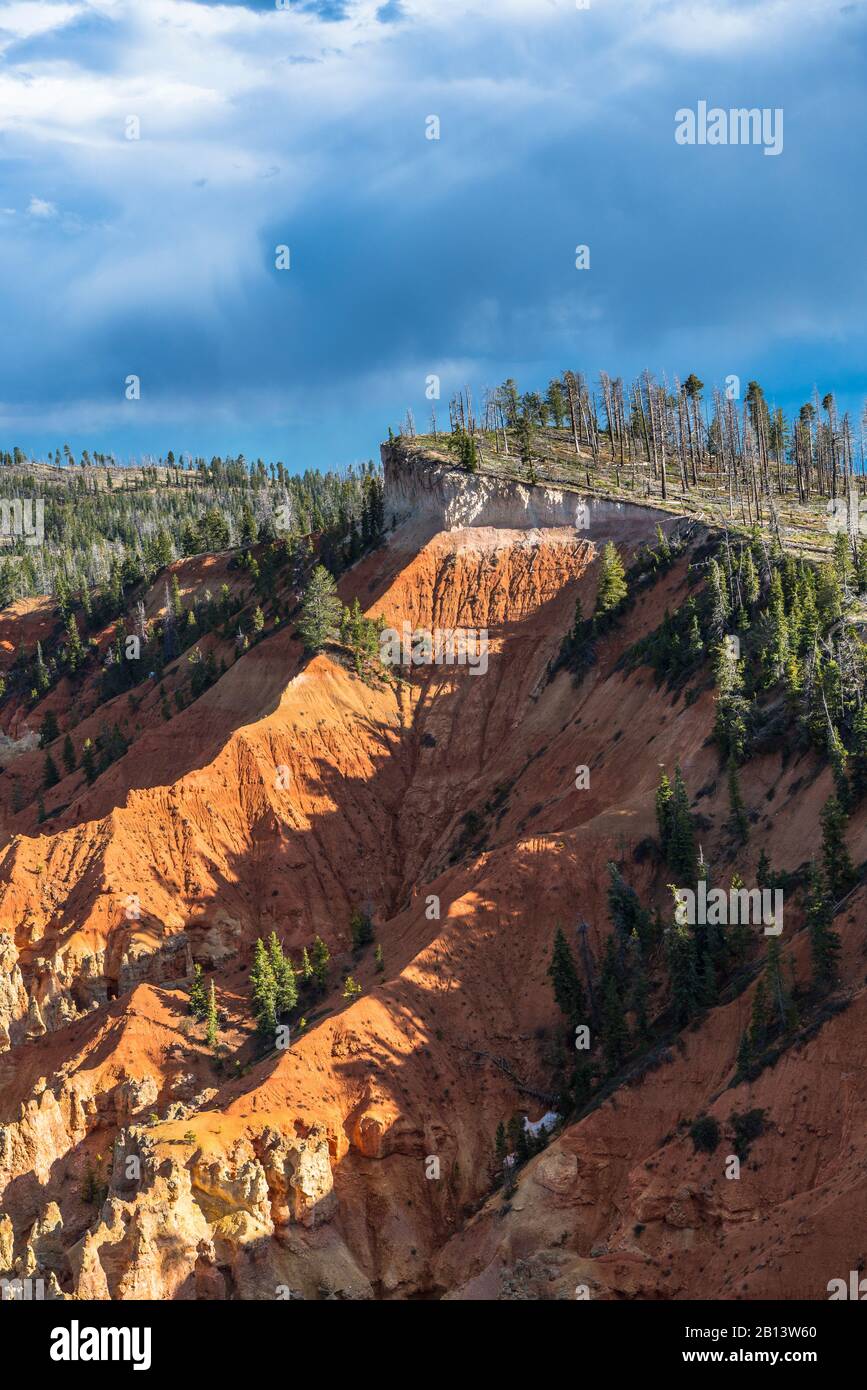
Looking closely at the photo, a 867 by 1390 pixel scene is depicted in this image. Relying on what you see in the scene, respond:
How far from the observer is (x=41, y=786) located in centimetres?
10194

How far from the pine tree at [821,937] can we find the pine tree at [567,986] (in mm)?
11073

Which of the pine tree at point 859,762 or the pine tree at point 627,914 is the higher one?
the pine tree at point 859,762

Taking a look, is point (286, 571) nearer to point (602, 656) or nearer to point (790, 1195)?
point (602, 656)

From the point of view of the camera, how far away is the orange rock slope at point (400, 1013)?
43.8 meters

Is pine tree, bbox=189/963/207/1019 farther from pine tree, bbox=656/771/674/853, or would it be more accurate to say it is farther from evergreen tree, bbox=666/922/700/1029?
evergreen tree, bbox=666/922/700/1029

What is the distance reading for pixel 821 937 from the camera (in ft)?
152

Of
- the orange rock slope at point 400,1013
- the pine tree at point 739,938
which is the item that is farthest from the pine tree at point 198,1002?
the pine tree at point 739,938

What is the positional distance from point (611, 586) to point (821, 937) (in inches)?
1625

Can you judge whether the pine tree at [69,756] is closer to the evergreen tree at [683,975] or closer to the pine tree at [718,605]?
the pine tree at [718,605]

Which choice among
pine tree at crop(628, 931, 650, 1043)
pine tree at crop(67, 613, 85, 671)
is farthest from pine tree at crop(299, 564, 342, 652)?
pine tree at crop(67, 613, 85, 671)

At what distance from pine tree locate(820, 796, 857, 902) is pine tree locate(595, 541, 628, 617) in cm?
3397

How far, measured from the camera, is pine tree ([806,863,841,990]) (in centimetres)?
4591

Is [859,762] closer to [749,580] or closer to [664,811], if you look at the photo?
[664,811]

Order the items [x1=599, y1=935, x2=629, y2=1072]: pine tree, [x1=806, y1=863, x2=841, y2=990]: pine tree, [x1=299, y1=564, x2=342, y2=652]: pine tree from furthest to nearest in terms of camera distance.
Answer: [x1=299, y1=564, x2=342, y2=652]: pine tree, [x1=599, y1=935, x2=629, y2=1072]: pine tree, [x1=806, y1=863, x2=841, y2=990]: pine tree
